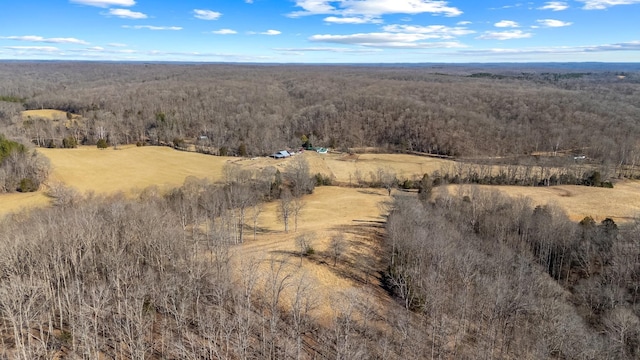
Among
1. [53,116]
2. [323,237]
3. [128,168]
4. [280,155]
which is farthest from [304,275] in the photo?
[53,116]

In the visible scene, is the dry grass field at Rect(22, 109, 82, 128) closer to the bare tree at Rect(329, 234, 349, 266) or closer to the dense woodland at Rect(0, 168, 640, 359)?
the dense woodland at Rect(0, 168, 640, 359)

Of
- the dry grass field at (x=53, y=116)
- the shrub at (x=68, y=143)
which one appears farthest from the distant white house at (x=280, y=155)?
the dry grass field at (x=53, y=116)

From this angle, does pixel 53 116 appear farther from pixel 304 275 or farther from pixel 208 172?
pixel 304 275

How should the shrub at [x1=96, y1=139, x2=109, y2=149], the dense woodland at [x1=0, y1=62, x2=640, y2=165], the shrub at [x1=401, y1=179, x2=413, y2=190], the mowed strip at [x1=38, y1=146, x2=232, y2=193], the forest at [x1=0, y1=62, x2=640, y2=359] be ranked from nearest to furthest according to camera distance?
the forest at [x1=0, y1=62, x2=640, y2=359]
the mowed strip at [x1=38, y1=146, x2=232, y2=193]
the shrub at [x1=401, y1=179, x2=413, y2=190]
the shrub at [x1=96, y1=139, x2=109, y2=149]
the dense woodland at [x1=0, y1=62, x2=640, y2=165]

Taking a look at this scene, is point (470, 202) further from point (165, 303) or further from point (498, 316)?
point (165, 303)

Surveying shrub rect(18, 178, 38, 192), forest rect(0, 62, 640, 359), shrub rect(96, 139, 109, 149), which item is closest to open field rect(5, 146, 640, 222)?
shrub rect(18, 178, 38, 192)

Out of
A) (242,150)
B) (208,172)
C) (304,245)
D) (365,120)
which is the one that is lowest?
(208,172)

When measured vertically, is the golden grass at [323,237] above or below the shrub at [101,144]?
below

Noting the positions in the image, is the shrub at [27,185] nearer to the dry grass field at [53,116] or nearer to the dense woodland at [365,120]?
the dense woodland at [365,120]

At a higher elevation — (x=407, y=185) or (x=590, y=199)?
(x=590, y=199)
